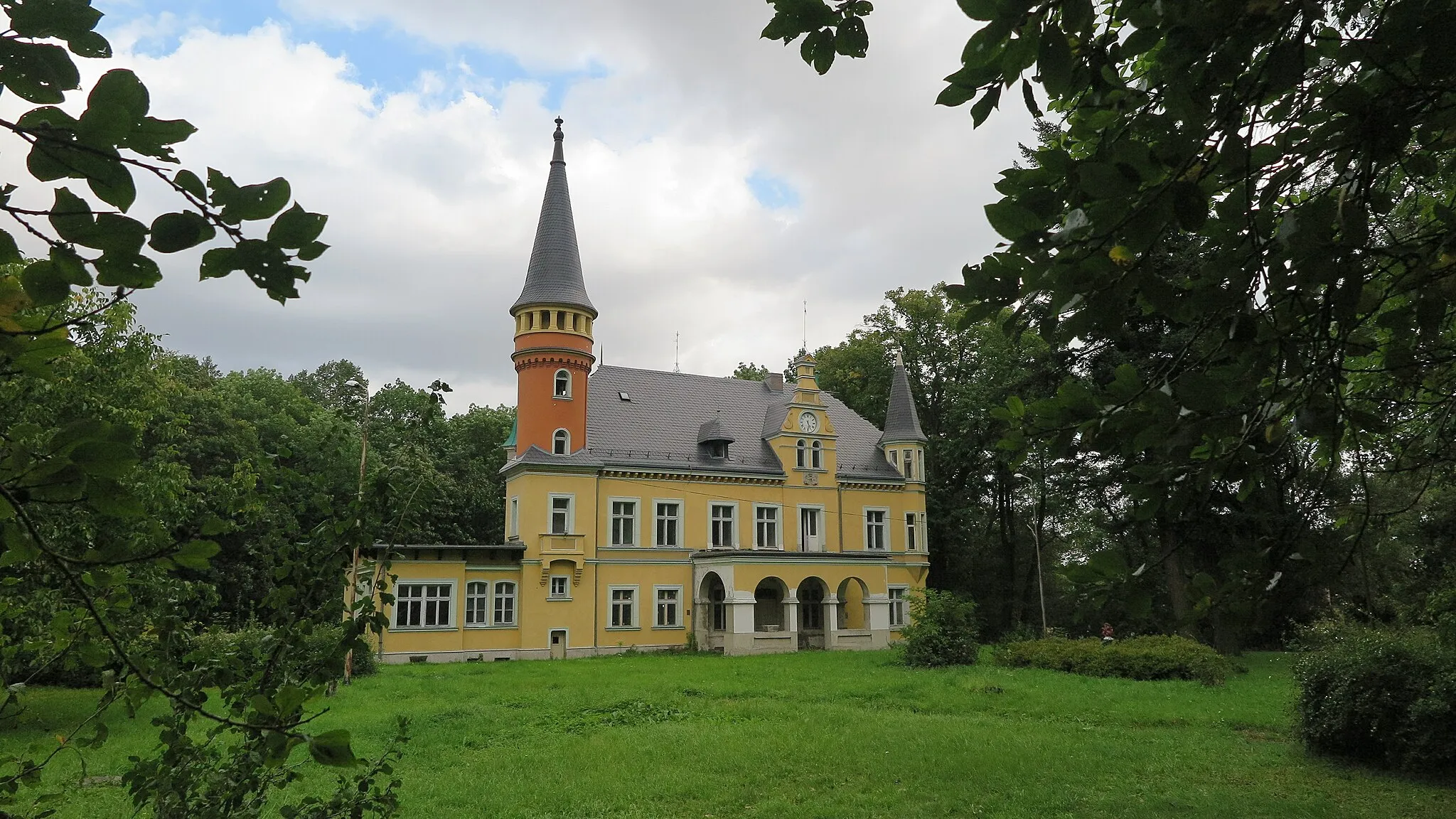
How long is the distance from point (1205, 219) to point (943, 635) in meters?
20.7

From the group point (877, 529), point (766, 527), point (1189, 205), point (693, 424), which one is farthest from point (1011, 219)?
point (877, 529)

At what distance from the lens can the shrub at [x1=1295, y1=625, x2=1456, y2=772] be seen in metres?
9.23

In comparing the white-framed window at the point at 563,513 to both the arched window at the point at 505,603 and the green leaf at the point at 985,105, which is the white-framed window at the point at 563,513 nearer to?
the arched window at the point at 505,603

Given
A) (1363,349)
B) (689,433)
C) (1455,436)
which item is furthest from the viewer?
(689,433)

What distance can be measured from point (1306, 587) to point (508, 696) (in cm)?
1481

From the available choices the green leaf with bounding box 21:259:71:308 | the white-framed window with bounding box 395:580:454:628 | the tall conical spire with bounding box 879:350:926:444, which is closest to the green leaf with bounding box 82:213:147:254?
the green leaf with bounding box 21:259:71:308

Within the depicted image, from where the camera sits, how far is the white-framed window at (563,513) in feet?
90.4

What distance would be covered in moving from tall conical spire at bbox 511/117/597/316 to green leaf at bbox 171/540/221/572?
1064 inches

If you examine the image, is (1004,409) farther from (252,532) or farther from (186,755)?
(252,532)

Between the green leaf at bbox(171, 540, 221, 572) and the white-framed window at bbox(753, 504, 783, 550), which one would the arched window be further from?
the green leaf at bbox(171, 540, 221, 572)

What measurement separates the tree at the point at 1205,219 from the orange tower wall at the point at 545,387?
2622 centimetres

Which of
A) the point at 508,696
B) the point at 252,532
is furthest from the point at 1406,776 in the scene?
the point at 252,532

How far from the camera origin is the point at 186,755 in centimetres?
304

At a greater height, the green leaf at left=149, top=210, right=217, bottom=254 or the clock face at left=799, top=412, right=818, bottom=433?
the clock face at left=799, top=412, right=818, bottom=433
